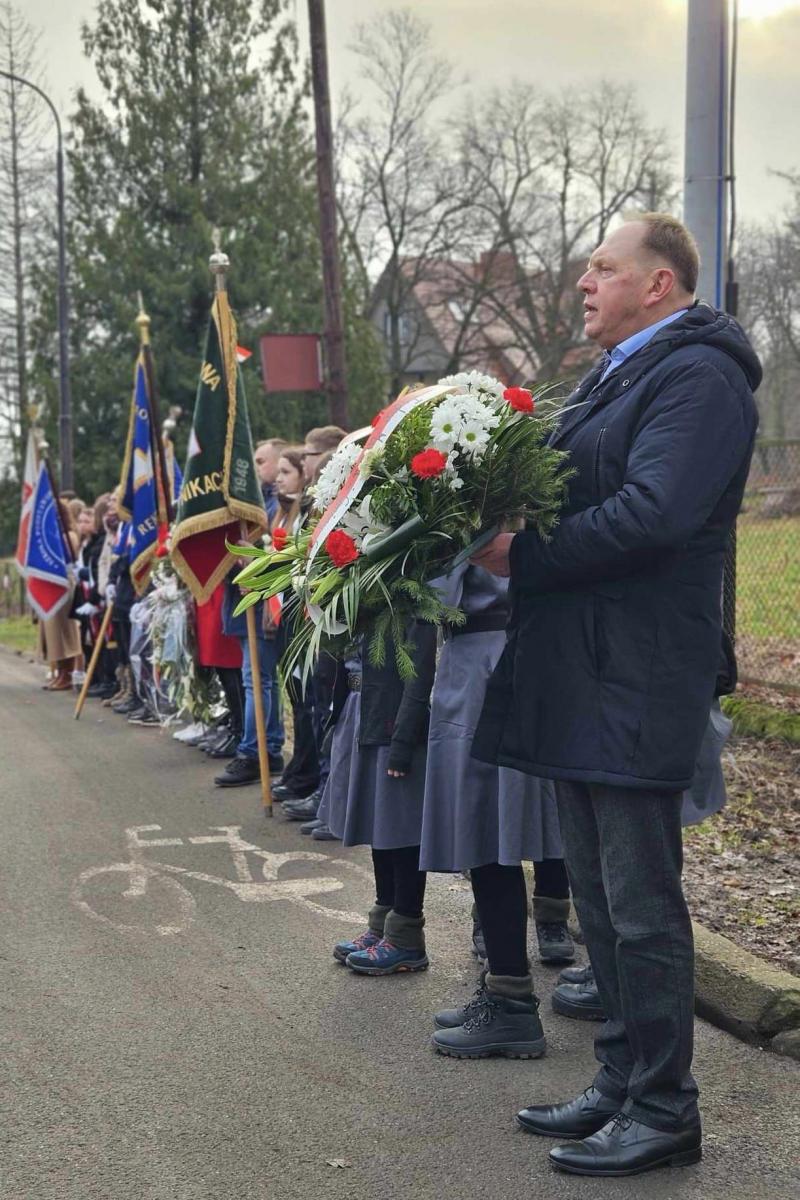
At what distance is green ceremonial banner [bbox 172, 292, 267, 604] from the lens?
9156 millimetres

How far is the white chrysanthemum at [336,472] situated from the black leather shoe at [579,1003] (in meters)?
1.87

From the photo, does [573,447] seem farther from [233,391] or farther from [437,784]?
[233,391]

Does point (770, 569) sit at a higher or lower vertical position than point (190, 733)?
higher

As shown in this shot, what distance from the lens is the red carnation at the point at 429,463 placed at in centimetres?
362

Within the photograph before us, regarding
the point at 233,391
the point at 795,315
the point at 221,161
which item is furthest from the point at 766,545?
the point at 795,315

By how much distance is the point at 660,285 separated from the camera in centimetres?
362

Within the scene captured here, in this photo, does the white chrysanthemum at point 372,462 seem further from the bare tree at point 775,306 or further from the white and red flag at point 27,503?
the bare tree at point 775,306

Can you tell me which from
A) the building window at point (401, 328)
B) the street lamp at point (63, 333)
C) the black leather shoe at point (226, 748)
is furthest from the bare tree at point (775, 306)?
the black leather shoe at point (226, 748)

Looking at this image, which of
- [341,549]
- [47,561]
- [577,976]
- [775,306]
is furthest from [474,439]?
→ [775,306]

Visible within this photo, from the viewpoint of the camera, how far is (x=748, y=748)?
8484 mm

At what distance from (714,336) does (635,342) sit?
0.26 metres

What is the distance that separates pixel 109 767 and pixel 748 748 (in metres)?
4.36

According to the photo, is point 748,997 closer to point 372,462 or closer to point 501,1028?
point 501,1028

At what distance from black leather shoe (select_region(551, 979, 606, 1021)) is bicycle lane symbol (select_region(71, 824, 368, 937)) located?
50.5 inches
